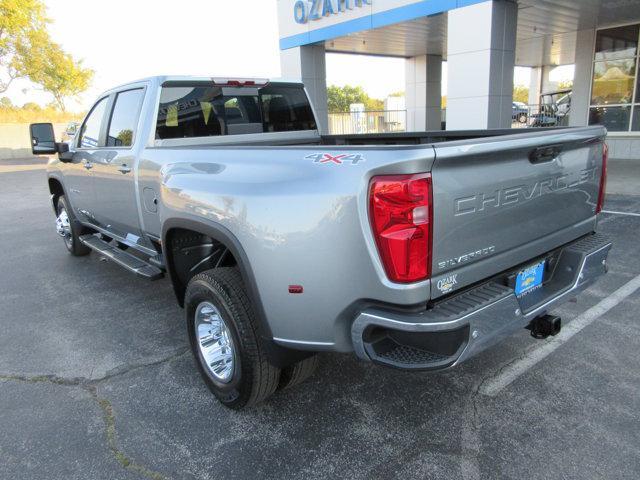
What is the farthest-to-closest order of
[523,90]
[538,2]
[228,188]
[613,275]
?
[523,90]
[538,2]
[613,275]
[228,188]

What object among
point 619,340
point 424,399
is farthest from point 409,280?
point 619,340

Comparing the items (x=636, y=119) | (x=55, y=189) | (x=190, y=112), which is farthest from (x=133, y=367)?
(x=636, y=119)

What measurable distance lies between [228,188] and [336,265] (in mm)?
814

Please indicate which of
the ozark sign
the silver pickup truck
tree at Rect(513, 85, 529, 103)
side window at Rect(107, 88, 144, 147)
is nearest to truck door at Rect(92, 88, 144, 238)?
side window at Rect(107, 88, 144, 147)

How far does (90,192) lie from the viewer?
5.07 metres

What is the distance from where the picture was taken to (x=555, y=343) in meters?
3.61

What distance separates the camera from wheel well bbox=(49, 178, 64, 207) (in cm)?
630

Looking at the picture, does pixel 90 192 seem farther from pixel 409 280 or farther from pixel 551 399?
pixel 551 399

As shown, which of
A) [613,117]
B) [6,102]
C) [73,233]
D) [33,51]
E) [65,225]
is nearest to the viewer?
[73,233]

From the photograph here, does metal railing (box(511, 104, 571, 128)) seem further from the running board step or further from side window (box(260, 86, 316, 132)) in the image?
the running board step

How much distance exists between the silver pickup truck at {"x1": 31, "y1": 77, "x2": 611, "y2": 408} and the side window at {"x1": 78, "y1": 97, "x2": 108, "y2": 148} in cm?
165

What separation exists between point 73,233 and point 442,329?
17.7 ft

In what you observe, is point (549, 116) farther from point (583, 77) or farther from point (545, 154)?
point (545, 154)

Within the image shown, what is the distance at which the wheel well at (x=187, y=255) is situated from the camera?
3371 mm
